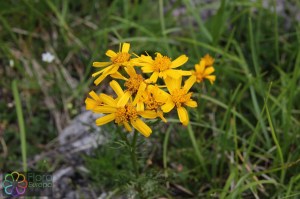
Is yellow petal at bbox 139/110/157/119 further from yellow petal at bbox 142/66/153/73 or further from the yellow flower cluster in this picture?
yellow petal at bbox 142/66/153/73

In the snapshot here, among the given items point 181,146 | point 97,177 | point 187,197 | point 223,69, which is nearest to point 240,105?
point 223,69

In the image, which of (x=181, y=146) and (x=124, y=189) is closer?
(x=124, y=189)

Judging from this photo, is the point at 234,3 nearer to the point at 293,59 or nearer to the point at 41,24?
the point at 293,59

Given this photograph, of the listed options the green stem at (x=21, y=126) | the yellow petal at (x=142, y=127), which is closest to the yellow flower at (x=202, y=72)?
the yellow petal at (x=142, y=127)

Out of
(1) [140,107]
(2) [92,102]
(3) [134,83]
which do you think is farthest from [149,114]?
(2) [92,102]

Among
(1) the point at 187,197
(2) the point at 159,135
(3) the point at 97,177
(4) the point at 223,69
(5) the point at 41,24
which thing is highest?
(5) the point at 41,24

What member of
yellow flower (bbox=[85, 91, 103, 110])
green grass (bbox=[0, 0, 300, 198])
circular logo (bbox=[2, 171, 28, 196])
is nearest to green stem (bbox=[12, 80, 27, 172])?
green grass (bbox=[0, 0, 300, 198])
